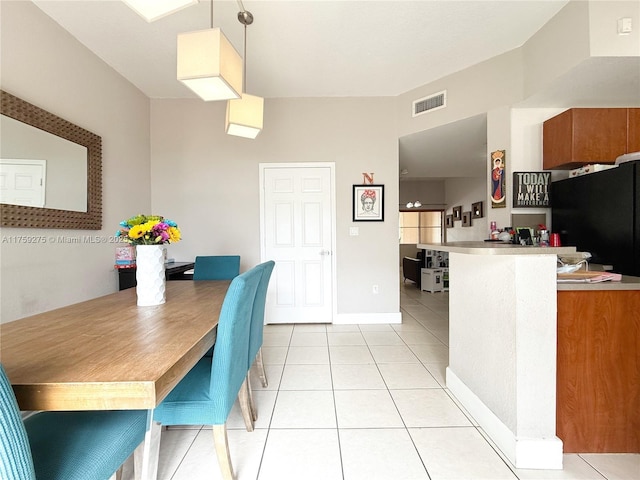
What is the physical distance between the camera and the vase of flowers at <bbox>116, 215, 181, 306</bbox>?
154cm

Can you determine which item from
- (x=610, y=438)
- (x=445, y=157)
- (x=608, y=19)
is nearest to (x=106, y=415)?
(x=610, y=438)

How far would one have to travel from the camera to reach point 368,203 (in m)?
3.54

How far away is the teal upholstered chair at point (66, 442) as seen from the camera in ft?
1.93

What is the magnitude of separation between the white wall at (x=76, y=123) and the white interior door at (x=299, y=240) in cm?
152

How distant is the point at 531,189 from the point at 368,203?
1.66m

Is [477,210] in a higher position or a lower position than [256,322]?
higher

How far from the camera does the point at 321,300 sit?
11.8 ft

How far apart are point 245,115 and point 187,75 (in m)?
0.51

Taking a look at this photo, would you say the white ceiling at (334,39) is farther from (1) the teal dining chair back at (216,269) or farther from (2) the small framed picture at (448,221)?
(2) the small framed picture at (448,221)

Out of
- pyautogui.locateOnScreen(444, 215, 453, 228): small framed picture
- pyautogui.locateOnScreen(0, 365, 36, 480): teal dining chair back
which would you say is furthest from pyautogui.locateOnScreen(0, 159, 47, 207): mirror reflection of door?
pyautogui.locateOnScreen(444, 215, 453, 228): small framed picture

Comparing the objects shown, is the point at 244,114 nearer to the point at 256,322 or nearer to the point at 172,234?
the point at 172,234

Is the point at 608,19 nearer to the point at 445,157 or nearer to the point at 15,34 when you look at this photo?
the point at 445,157

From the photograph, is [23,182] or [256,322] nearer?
[256,322]

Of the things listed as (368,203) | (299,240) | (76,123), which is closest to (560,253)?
(368,203)
